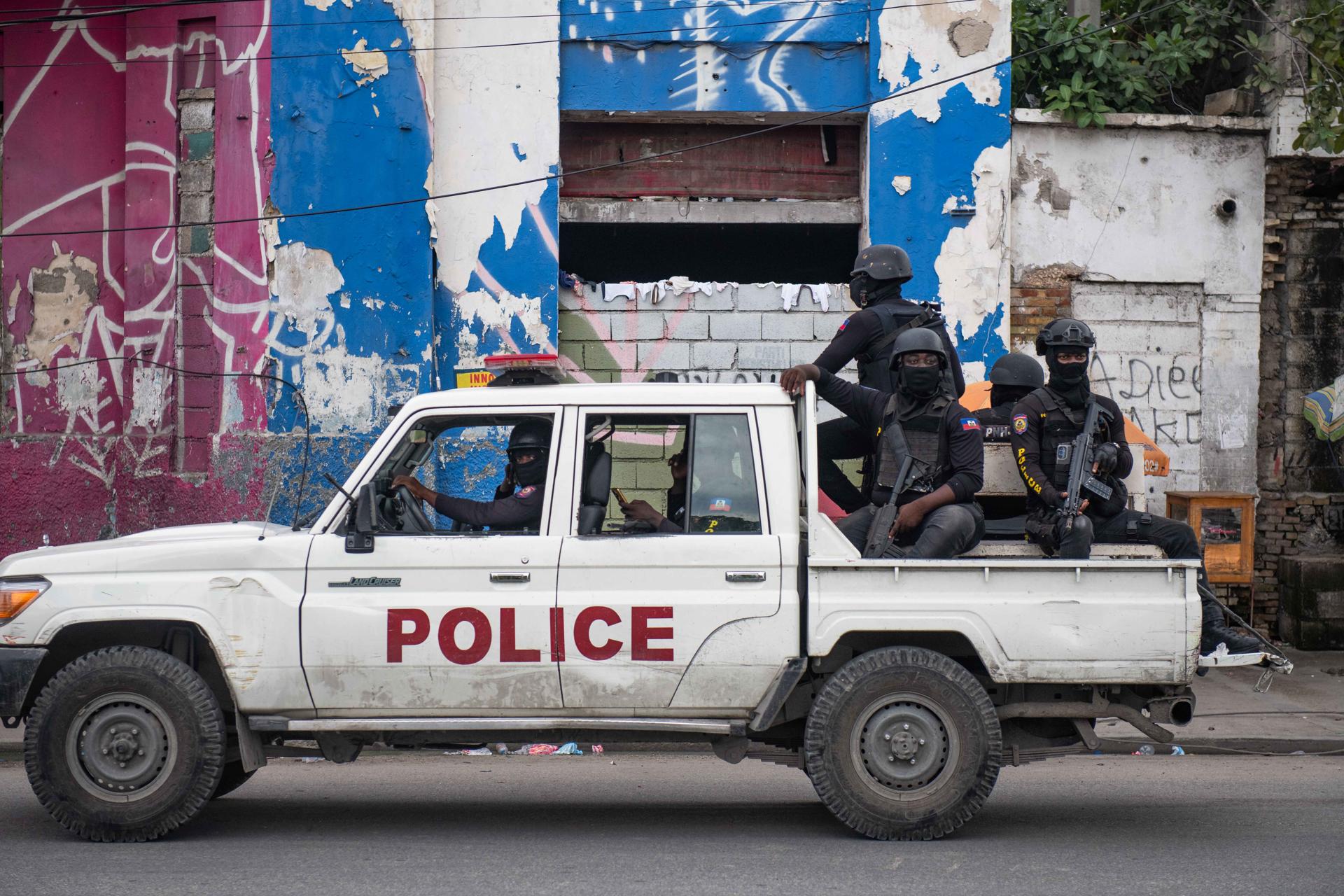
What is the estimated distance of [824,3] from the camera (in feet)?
36.7

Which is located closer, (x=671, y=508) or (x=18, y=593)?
(x=18, y=593)

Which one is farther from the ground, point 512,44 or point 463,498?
point 512,44

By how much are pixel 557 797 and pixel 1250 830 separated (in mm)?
3165

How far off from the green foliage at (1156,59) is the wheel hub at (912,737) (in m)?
7.25

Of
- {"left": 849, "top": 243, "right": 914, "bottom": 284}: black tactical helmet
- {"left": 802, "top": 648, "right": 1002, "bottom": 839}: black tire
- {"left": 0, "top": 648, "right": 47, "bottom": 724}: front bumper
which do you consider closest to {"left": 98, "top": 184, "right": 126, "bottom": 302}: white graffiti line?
{"left": 0, "top": 648, "right": 47, "bottom": 724}: front bumper

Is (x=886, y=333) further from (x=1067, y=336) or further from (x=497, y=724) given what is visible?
(x=497, y=724)

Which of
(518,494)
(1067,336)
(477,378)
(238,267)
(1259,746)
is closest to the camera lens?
(518,494)

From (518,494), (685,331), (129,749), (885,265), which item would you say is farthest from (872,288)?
(685,331)

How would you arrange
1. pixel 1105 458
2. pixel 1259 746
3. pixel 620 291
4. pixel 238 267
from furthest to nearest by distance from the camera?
pixel 620 291
pixel 238 267
pixel 1259 746
pixel 1105 458

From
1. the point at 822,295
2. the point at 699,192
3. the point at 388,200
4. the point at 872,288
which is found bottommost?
the point at 872,288

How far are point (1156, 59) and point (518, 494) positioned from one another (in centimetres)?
856

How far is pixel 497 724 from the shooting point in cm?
533

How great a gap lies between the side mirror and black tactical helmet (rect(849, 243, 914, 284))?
273 cm

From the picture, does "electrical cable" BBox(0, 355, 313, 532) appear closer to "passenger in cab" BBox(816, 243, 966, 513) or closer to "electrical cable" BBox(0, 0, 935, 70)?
"electrical cable" BBox(0, 0, 935, 70)
